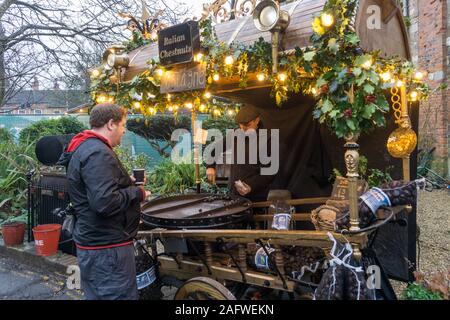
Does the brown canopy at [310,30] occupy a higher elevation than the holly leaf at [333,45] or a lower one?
higher

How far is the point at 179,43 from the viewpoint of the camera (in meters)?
3.11

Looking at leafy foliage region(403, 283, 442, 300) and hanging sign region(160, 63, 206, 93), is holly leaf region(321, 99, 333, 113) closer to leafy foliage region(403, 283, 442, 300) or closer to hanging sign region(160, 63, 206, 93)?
hanging sign region(160, 63, 206, 93)

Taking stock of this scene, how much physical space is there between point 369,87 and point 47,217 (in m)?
4.82

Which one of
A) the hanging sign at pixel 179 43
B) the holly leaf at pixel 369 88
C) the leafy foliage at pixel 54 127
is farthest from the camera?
the leafy foliage at pixel 54 127

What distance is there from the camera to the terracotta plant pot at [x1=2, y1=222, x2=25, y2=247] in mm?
5082

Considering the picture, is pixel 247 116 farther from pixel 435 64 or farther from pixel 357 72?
pixel 435 64

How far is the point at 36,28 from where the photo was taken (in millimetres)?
8578

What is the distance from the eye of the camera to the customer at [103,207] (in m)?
2.18

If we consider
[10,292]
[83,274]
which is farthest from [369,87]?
[10,292]

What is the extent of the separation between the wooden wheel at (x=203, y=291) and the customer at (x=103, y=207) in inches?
18.6

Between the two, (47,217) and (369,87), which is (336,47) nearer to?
(369,87)

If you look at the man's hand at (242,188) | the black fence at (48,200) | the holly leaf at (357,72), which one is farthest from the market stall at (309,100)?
the black fence at (48,200)

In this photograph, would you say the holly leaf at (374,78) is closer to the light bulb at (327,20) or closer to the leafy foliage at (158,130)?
the light bulb at (327,20)

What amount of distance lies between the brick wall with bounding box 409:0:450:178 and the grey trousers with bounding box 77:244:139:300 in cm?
933
